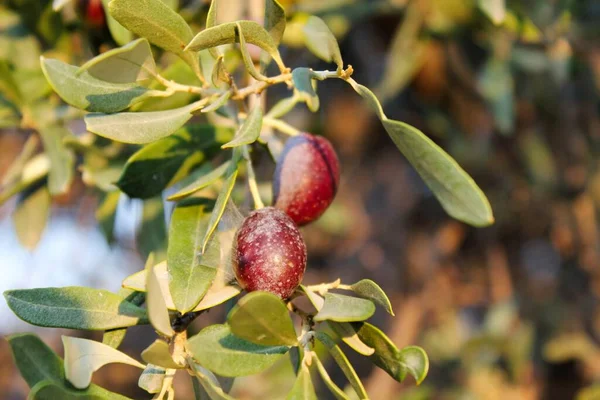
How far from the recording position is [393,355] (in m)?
0.64

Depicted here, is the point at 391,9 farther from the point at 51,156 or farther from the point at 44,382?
the point at 44,382

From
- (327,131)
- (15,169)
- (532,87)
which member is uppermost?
(15,169)

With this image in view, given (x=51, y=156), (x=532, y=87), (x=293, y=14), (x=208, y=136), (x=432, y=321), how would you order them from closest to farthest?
(x=208, y=136), (x=51, y=156), (x=293, y=14), (x=532, y=87), (x=432, y=321)

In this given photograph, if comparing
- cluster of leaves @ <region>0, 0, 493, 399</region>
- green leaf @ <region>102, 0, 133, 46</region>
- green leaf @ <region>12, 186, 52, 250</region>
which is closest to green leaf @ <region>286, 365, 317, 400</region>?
cluster of leaves @ <region>0, 0, 493, 399</region>

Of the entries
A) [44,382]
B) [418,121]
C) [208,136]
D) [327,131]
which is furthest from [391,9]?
[44,382]

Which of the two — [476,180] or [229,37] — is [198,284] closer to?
[229,37]

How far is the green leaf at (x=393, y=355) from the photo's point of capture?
619 mm

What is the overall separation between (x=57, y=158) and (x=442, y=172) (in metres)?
0.66

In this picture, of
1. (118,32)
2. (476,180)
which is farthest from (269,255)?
(476,180)

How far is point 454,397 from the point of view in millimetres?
1870

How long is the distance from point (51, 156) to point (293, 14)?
0.47 m

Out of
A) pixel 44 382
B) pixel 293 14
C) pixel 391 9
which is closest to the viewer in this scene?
pixel 44 382

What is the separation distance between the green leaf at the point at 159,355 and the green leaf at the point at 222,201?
10 cm

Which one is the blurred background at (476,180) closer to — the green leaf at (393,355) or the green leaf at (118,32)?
the green leaf at (118,32)
